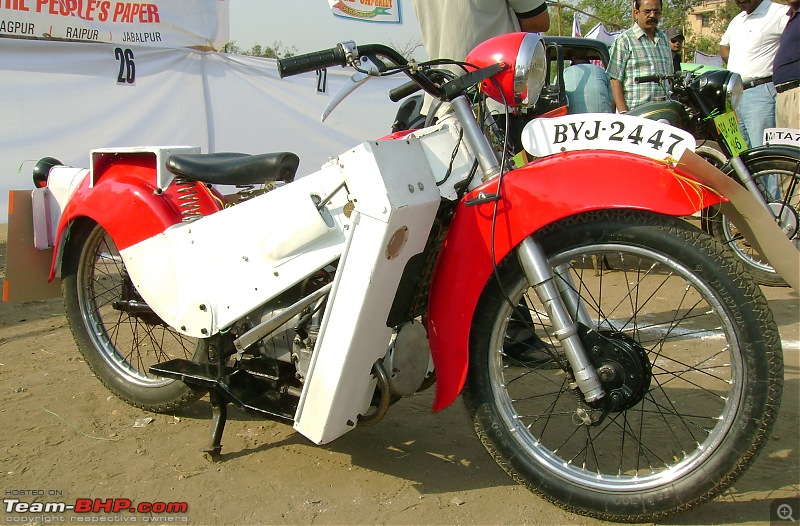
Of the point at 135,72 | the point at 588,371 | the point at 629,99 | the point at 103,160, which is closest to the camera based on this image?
the point at 588,371

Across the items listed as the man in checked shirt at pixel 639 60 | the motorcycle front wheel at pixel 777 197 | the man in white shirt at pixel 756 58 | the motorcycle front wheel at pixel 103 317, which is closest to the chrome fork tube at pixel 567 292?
the motorcycle front wheel at pixel 103 317

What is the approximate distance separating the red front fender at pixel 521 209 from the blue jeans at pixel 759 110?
5.05 m

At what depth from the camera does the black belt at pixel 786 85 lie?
229 inches

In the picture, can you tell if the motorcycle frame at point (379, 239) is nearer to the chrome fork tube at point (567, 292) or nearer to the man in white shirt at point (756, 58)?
the chrome fork tube at point (567, 292)

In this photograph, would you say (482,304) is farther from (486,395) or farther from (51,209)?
(51,209)

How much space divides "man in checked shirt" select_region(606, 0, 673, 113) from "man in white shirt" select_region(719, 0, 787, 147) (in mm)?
1232

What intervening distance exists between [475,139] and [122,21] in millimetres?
6183

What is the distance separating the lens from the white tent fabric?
675 cm

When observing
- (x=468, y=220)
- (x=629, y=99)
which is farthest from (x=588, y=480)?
(x=629, y=99)

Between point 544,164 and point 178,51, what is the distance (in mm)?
6648

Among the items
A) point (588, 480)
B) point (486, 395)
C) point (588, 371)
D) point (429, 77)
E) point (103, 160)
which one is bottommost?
point (588, 480)

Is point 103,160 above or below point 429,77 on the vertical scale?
below

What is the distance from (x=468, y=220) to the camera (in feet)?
7.25

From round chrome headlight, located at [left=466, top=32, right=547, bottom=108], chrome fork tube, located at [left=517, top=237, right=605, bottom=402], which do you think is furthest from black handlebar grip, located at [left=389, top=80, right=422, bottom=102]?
chrome fork tube, located at [left=517, top=237, right=605, bottom=402]
